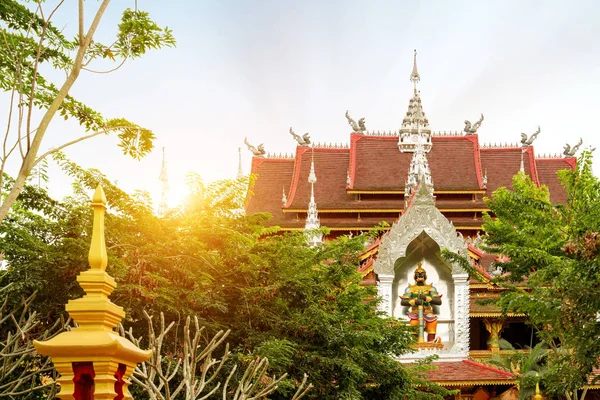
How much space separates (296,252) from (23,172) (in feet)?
34.2

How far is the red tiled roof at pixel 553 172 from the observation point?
116 feet

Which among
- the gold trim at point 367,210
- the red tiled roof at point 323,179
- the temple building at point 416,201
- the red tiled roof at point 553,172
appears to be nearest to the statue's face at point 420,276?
the temple building at point 416,201

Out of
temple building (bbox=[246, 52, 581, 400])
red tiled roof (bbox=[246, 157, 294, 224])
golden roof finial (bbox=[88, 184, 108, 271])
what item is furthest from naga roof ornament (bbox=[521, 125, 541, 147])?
golden roof finial (bbox=[88, 184, 108, 271])

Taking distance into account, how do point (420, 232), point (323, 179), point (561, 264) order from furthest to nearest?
1. point (323, 179)
2. point (420, 232)
3. point (561, 264)

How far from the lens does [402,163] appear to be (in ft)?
115

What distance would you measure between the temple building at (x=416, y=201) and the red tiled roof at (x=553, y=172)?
0.05 m

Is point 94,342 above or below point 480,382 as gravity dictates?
below

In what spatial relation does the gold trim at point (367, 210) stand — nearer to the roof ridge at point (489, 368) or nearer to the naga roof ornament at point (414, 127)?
the naga roof ornament at point (414, 127)

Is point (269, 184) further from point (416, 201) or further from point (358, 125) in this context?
point (416, 201)

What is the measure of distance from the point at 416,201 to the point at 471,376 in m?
4.73

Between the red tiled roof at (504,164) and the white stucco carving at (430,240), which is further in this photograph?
the red tiled roof at (504,164)

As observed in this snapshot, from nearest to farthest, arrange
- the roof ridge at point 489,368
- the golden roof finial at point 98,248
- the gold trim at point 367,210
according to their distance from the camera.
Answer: the golden roof finial at point 98,248, the roof ridge at point 489,368, the gold trim at point 367,210

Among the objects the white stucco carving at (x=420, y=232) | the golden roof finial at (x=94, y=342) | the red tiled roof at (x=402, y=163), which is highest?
the red tiled roof at (x=402, y=163)

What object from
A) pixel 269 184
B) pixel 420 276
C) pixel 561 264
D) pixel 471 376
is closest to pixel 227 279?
pixel 561 264
